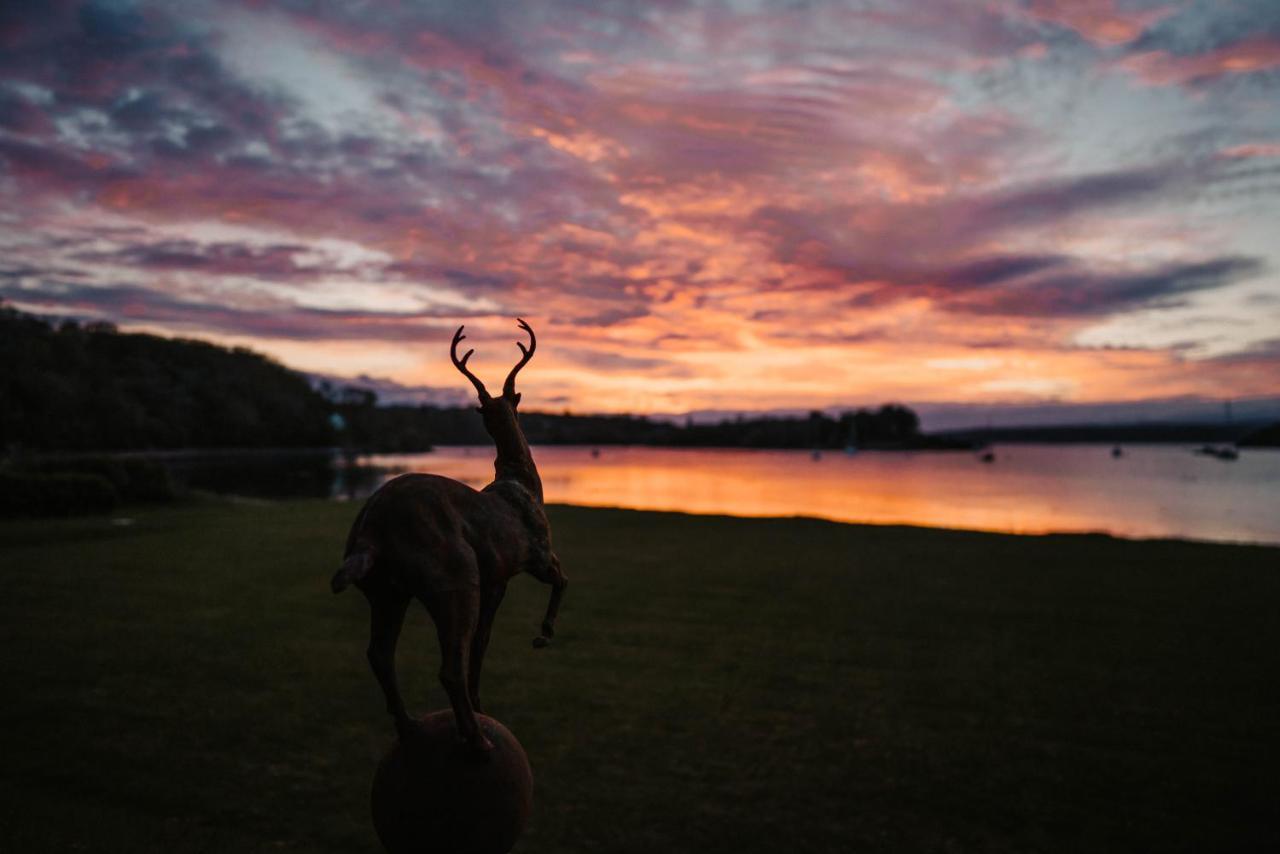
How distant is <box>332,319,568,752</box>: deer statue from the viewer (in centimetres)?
186

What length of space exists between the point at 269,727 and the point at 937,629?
1152cm

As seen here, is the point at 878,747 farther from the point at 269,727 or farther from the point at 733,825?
the point at 269,727

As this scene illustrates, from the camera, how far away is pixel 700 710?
1022 cm

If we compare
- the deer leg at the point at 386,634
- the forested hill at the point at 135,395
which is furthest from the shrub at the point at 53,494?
the forested hill at the point at 135,395

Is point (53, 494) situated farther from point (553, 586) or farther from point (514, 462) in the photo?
point (553, 586)

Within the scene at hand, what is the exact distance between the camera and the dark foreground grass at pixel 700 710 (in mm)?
7262

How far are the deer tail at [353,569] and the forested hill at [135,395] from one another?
9182 cm

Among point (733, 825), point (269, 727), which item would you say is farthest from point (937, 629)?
→ point (269, 727)

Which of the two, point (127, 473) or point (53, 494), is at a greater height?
point (127, 473)

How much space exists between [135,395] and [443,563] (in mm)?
137667

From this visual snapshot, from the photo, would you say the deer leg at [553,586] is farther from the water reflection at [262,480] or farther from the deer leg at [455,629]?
the water reflection at [262,480]

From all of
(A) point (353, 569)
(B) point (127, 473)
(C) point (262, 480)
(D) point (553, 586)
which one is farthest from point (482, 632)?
(C) point (262, 480)

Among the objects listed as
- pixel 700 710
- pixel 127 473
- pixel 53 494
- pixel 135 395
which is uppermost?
pixel 135 395

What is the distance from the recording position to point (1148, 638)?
13.8 m
